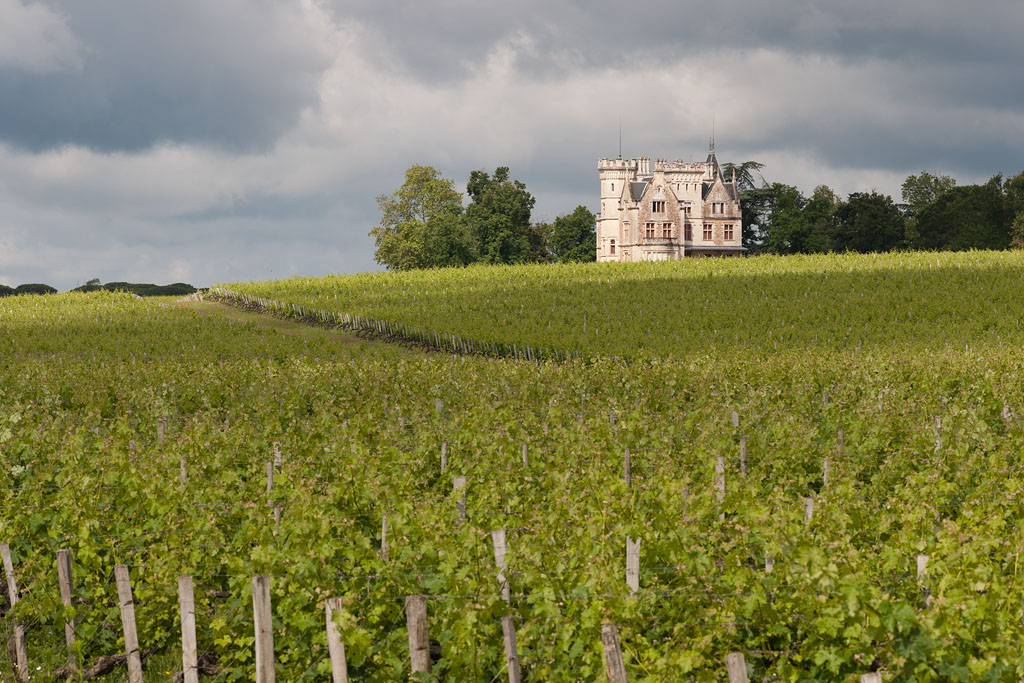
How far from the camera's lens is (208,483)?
11828mm

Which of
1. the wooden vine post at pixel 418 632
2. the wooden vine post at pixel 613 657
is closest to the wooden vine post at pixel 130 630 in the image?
the wooden vine post at pixel 418 632

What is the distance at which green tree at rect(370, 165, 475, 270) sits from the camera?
85625 millimetres

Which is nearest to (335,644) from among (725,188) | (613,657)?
(613,657)

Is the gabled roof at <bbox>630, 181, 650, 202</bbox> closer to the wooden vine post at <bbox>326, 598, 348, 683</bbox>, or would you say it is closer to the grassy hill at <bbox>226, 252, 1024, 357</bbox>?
the grassy hill at <bbox>226, 252, 1024, 357</bbox>

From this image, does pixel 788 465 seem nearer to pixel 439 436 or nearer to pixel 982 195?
pixel 439 436

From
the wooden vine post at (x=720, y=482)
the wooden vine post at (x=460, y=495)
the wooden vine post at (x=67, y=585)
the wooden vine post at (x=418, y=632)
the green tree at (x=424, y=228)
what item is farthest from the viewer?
the green tree at (x=424, y=228)

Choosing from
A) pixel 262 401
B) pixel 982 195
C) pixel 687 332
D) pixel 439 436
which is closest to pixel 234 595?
pixel 439 436

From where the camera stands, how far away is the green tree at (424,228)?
8562cm

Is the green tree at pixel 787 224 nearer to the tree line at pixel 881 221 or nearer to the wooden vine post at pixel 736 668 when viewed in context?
the tree line at pixel 881 221

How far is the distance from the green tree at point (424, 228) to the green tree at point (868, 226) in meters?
44.8

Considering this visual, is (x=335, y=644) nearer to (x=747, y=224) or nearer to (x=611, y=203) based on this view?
(x=611, y=203)

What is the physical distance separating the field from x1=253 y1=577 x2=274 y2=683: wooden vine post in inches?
24.3

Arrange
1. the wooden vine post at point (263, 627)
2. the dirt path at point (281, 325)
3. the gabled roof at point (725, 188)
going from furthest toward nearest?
the gabled roof at point (725, 188) < the dirt path at point (281, 325) < the wooden vine post at point (263, 627)

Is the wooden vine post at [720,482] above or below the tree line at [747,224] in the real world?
below
